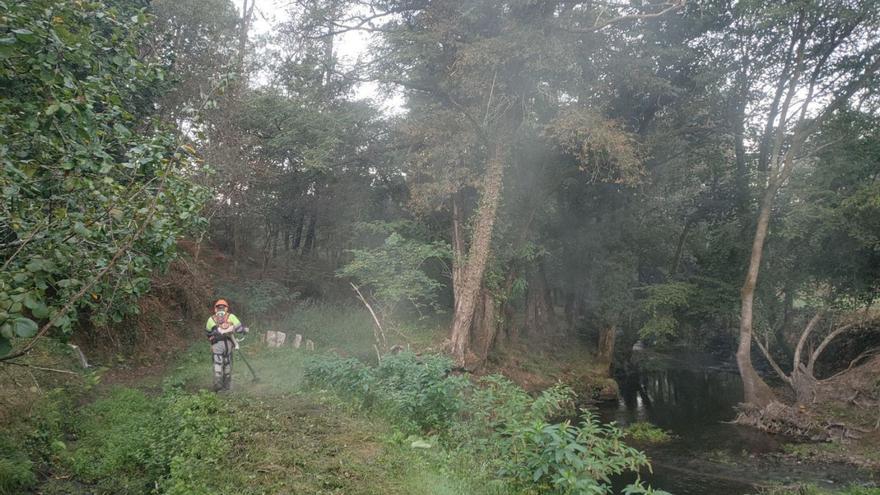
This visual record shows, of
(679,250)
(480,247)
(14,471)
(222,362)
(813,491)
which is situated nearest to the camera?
(14,471)

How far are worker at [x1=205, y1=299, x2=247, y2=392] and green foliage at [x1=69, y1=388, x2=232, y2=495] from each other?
1.30 meters

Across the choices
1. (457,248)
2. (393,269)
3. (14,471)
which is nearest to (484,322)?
(457,248)

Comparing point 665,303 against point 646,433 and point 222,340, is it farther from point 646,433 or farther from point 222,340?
point 222,340

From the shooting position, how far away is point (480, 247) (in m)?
15.5

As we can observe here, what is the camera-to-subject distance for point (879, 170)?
15.3 m

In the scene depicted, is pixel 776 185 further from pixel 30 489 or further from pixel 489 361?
pixel 30 489

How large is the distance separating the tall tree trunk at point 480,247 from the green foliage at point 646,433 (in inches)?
189

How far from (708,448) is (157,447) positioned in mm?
12134

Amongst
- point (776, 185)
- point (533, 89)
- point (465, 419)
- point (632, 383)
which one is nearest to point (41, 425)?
point (465, 419)

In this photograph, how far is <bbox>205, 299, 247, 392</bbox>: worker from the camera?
31.0 ft

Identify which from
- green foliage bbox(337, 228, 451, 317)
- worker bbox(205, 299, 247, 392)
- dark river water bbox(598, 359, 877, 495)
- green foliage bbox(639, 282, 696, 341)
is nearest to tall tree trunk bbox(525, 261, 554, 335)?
dark river water bbox(598, 359, 877, 495)

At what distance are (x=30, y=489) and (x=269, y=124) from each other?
1215cm

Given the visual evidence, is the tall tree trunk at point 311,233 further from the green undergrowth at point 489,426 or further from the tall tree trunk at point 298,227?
the green undergrowth at point 489,426

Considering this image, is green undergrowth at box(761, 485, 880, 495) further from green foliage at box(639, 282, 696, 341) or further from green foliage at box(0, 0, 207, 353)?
green foliage at box(0, 0, 207, 353)
